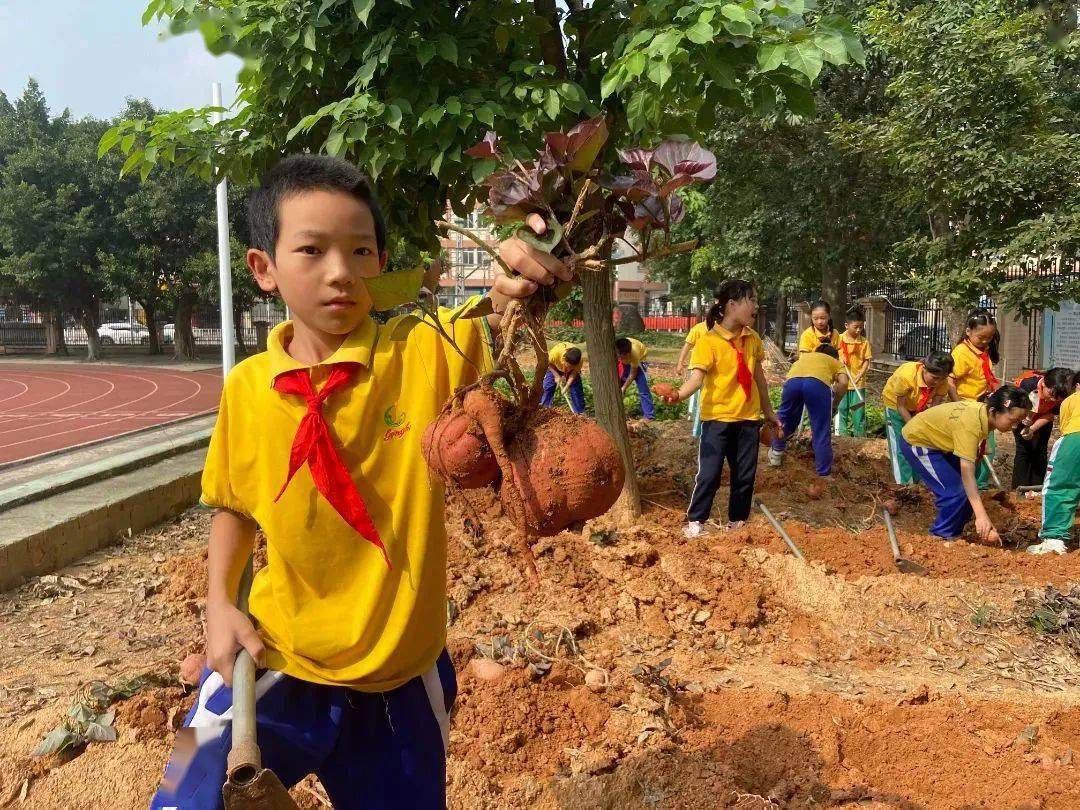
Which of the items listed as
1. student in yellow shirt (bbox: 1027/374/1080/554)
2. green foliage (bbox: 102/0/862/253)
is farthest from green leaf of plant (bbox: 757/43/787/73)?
student in yellow shirt (bbox: 1027/374/1080/554)

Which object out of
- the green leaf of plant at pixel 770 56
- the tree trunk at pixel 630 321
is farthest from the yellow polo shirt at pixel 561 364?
the tree trunk at pixel 630 321

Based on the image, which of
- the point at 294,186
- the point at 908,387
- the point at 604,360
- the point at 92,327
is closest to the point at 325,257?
the point at 294,186

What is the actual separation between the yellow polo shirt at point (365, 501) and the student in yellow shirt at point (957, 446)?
4.09 m

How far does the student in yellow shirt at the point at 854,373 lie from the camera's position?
26.5ft

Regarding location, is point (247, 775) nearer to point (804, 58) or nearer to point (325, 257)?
point (325, 257)

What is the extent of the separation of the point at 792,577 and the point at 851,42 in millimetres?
2625

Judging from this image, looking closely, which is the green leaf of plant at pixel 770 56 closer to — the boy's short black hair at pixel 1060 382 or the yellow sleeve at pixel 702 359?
the yellow sleeve at pixel 702 359

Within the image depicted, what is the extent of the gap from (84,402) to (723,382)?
14.8m

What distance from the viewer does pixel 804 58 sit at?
7.79 feet

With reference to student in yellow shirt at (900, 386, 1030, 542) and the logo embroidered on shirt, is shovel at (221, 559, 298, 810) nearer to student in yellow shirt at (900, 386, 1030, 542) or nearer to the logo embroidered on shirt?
the logo embroidered on shirt

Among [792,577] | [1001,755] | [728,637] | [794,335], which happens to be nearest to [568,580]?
[728,637]

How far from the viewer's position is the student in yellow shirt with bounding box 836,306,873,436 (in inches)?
318

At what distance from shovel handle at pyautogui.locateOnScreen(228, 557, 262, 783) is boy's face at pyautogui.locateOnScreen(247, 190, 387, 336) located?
0.61 metres

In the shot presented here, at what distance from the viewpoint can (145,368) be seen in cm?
2267
